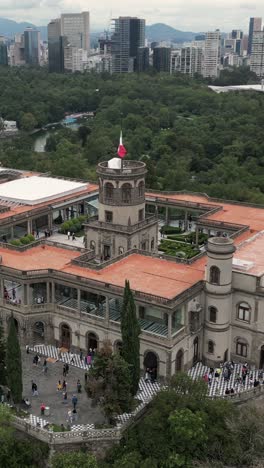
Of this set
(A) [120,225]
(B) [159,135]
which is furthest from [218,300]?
(B) [159,135]

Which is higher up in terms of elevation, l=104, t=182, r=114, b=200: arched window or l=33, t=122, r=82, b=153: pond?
l=104, t=182, r=114, b=200: arched window

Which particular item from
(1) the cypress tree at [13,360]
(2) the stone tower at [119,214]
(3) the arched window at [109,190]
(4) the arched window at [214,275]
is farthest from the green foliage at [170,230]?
(1) the cypress tree at [13,360]

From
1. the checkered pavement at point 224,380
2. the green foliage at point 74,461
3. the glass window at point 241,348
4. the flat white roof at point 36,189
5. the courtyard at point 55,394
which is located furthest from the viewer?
the flat white roof at point 36,189

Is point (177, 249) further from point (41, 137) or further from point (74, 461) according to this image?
point (41, 137)

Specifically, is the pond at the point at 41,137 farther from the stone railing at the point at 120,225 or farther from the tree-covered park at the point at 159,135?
the stone railing at the point at 120,225

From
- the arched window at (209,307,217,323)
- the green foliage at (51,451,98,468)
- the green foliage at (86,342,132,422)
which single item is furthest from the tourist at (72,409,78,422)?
the arched window at (209,307,217,323)

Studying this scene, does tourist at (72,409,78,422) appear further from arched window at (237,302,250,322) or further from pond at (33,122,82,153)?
pond at (33,122,82,153)

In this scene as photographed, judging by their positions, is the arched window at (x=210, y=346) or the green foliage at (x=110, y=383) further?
the arched window at (x=210, y=346)
